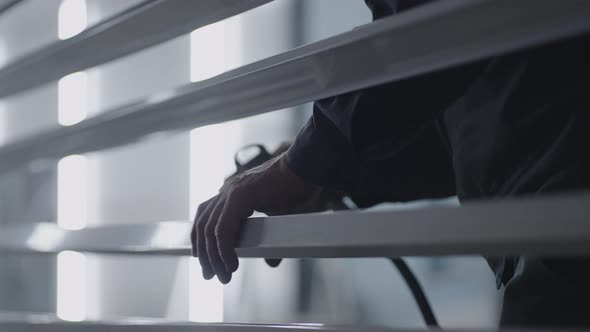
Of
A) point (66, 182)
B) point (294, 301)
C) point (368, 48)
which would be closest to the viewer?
point (368, 48)

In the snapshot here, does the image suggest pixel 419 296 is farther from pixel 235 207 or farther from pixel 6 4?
pixel 6 4

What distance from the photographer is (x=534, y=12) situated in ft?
1.20

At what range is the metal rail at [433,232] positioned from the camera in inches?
13.1

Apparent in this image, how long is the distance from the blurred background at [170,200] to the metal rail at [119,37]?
84cm

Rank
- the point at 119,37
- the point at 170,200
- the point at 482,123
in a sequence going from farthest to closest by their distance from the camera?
1. the point at 170,200
2. the point at 119,37
3. the point at 482,123

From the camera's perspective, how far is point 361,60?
46cm

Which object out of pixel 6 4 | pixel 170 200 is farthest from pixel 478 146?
pixel 170 200

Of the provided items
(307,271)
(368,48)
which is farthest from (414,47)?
(307,271)

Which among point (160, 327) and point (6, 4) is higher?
point (6, 4)

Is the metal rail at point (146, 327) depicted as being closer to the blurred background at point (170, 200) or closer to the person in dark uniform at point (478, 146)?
A: the person in dark uniform at point (478, 146)

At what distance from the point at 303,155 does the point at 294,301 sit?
2.87 meters

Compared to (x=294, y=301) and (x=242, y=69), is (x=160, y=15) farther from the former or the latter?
(x=294, y=301)

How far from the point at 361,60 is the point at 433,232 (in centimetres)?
14

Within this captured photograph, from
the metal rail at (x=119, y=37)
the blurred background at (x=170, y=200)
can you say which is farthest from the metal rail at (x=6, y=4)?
the blurred background at (x=170, y=200)
